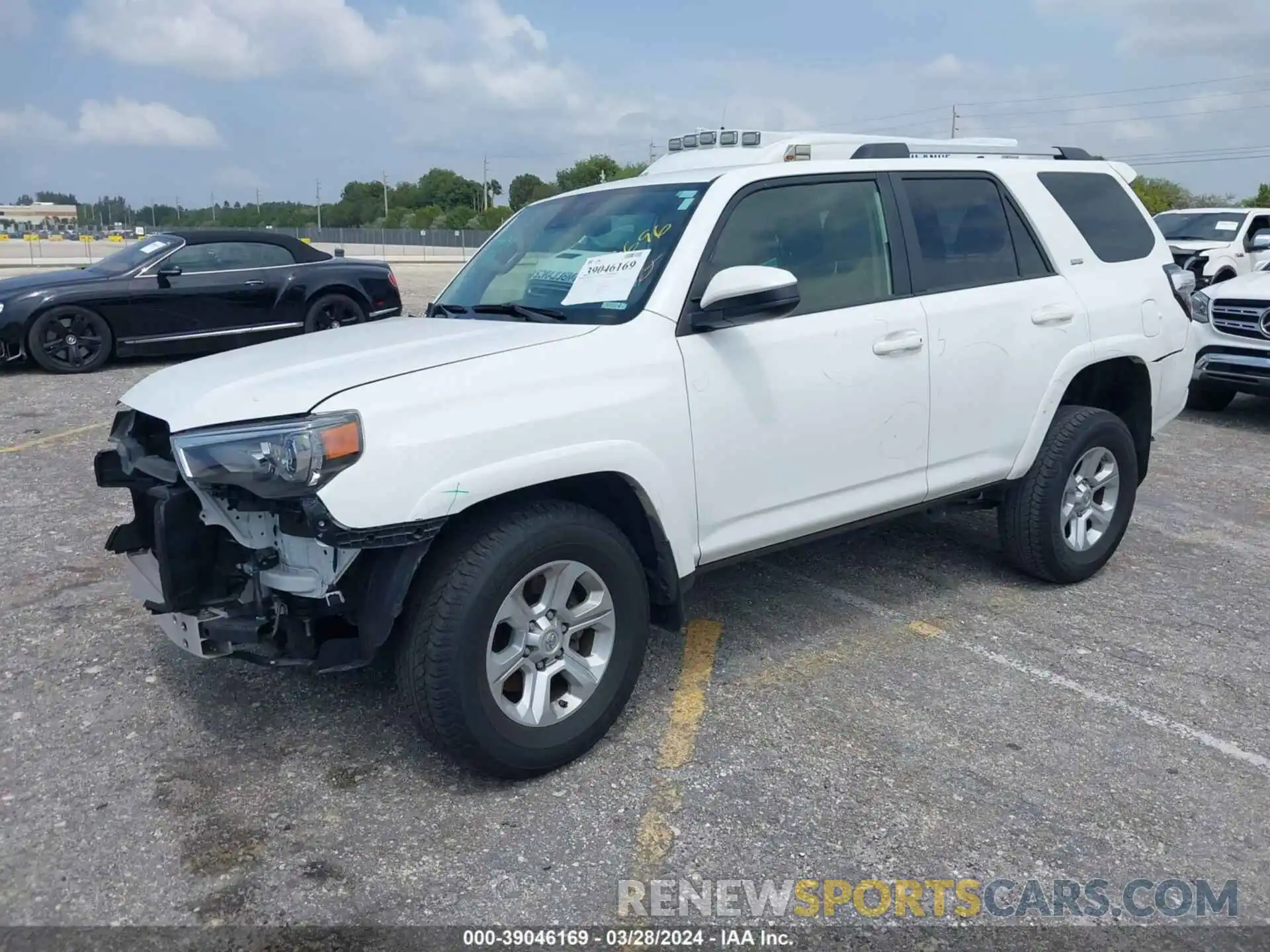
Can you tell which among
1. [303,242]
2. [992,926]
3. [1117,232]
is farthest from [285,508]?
[303,242]

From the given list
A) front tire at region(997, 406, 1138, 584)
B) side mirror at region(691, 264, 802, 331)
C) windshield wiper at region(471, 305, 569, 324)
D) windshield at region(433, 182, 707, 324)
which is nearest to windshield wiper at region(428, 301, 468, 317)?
windshield at region(433, 182, 707, 324)

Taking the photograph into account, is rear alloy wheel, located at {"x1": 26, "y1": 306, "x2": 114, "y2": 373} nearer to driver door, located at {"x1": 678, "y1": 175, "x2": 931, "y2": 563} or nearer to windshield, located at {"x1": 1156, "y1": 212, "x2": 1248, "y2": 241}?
driver door, located at {"x1": 678, "y1": 175, "x2": 931, "y2": 563}

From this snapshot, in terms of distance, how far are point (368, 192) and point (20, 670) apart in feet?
368

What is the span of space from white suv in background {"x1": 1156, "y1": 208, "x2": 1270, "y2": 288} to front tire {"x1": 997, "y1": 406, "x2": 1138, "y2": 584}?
380 inches

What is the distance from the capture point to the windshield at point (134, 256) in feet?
34.9

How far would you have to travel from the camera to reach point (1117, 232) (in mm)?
5086

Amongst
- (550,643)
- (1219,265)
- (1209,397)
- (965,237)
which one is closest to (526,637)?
(550,643)

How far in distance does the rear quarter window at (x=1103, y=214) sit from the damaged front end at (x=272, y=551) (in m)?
3.57

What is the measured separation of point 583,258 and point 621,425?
35.5 inches

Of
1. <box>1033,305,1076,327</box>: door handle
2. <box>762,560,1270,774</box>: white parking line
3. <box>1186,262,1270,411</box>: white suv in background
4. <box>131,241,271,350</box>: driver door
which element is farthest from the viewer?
<box>131,241,271,350</box>: driver door

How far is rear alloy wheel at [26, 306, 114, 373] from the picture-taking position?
399 inches

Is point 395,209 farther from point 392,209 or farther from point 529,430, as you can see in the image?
point 529,430

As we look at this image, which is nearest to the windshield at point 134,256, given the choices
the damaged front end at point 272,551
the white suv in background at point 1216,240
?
the damaged front end at point 272,551

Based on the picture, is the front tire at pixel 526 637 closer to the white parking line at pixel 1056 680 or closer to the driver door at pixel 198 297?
the white parking line at pixel 1056 680
